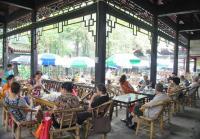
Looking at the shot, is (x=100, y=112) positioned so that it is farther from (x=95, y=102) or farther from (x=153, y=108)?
(x=153, y=108)

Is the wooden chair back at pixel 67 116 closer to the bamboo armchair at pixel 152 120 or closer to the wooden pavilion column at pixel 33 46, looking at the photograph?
the bamboo armchair at pixel 152 120

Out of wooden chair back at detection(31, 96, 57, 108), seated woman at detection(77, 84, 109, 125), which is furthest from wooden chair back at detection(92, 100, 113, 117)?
wooden chair back at detection(31, 96, 57, 108)

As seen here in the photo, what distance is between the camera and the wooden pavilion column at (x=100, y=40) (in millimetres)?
5559

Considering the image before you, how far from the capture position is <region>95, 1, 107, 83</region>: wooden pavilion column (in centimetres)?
556

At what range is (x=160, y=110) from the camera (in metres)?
4.75

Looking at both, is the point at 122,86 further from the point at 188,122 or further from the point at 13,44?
the point at 13,44

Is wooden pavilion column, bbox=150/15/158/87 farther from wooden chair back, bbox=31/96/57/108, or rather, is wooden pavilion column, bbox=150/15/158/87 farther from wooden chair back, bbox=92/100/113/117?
wooden chair back, bbox=31/96/57/108

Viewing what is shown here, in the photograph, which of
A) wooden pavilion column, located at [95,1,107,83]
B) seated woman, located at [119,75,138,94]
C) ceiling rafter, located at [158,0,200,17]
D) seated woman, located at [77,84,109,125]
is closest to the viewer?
seated woman, located at [77,84,109,125]

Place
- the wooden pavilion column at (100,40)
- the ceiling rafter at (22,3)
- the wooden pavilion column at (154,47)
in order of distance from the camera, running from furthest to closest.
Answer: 1. the wooden pavilion column at (154,47)
2. the ceiling rafter at (22,3)
3. the wooden pavilion column at (100,40)

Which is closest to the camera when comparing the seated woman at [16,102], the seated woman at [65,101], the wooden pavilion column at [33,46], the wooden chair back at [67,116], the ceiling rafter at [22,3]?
the wooden chair back at [67,116]

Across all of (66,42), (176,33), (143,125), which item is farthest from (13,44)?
(143,125)

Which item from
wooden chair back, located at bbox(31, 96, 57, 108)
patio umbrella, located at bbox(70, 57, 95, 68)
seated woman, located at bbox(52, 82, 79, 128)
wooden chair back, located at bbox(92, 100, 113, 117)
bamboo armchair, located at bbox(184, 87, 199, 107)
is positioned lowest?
bamboo armchair, located at bbox(184, 87, 199, 107)

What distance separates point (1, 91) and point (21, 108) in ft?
7.06

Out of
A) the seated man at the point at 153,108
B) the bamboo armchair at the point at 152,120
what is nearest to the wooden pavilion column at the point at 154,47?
the bamboo armchair at the point at 152,120
